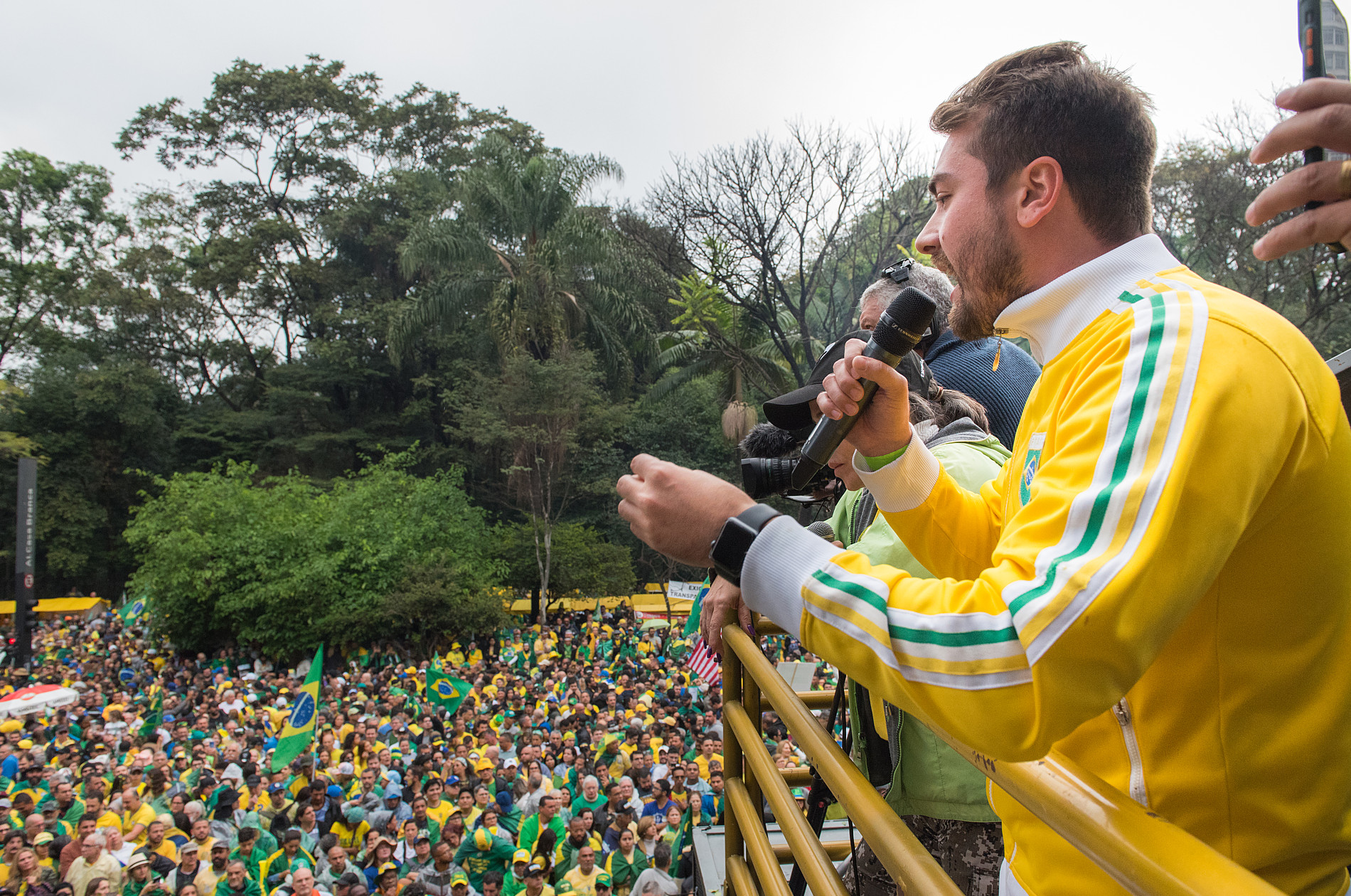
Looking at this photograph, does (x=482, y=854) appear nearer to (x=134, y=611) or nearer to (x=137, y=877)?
(x=137, y=877)

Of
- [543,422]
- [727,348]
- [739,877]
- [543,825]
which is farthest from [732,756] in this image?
[543,422]

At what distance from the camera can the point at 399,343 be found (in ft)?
86.4

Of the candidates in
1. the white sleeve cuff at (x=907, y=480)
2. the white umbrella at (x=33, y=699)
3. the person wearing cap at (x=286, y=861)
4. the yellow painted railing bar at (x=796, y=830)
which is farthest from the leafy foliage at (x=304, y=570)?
the white sleeve cuff at (x=907, y=480)

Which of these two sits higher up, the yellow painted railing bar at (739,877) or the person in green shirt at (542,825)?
the yellow painted railing bar at (739,877)

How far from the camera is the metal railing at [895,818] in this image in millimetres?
685

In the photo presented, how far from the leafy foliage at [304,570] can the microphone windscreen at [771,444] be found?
18299mm

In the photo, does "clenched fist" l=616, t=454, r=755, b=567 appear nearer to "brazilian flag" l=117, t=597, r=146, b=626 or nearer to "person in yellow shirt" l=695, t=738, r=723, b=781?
"person in yellow shirt" l=695, t=738, r=723, b=781

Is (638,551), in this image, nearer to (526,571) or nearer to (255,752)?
(526,571)

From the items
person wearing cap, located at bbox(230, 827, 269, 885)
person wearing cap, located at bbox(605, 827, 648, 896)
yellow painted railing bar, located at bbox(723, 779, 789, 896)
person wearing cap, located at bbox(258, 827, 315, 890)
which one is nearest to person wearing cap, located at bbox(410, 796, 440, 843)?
person wearing cap, located at bbox(258, 827, 315, 890)

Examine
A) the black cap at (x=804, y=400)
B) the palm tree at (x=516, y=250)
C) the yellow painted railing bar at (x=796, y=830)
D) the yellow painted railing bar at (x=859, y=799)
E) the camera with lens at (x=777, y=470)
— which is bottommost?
the yellow painted railing bar at (x=796, y=830)

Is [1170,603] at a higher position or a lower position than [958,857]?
higher

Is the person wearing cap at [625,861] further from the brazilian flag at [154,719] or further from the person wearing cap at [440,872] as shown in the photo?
the brazilian flag at [154,719]

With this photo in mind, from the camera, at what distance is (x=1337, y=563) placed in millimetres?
891

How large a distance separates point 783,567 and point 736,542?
75 mm
